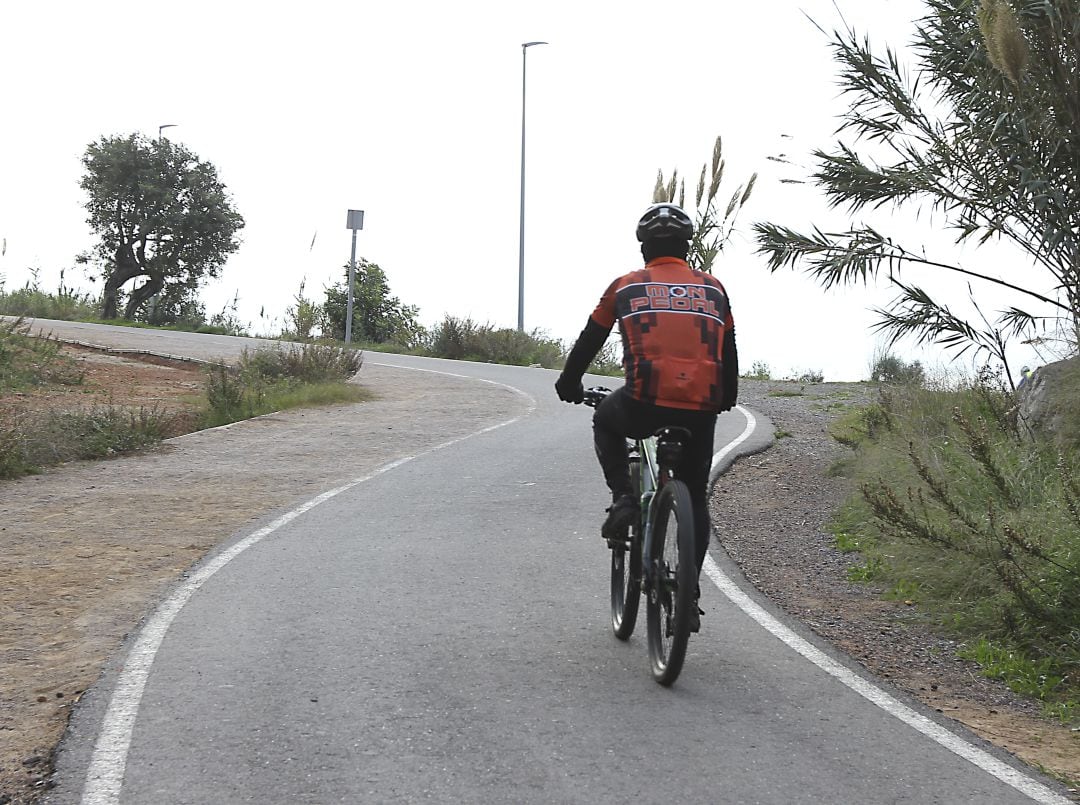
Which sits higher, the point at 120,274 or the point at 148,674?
the point at 120,274

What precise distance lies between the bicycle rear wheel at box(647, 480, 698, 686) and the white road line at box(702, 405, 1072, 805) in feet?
3.14

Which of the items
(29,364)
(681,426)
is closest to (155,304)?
(29,364)

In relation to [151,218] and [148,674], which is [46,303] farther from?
[148,674]

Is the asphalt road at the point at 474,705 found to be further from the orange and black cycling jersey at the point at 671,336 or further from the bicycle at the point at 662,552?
the orange and black cycling jersey at the point at 671,336

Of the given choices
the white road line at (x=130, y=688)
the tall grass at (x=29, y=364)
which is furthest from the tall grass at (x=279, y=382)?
the white road line at (x=130, y=688)

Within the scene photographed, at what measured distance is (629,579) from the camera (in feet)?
20.2

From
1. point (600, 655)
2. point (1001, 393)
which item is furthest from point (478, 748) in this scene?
point (1001, 393)

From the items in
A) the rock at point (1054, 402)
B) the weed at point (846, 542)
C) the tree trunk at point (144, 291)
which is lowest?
the weed at point (846, 542)

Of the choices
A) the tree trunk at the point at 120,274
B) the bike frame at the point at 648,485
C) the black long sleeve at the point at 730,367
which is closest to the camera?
the bike frame at the point at 648,485

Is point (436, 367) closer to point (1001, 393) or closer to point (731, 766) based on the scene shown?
point (1001, 393)

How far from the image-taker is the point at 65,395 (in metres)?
18.7

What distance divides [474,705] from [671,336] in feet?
6.21

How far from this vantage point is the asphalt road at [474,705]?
451 centimetres

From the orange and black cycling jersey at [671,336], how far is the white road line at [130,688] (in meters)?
2.68
